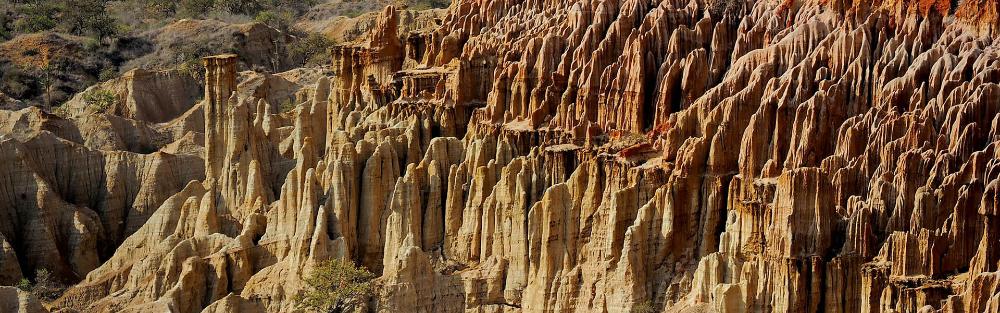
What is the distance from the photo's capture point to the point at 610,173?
57.1 meters

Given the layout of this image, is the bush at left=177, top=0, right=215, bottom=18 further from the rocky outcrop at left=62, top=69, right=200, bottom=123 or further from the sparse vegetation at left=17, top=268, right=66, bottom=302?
the sparse vegetation at left=17, top=268, right=66, bottom=302

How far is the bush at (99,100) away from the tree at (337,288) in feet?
94.5

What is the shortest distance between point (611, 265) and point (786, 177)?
648 centimetres

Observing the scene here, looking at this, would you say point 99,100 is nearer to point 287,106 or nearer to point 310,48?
point 287,106

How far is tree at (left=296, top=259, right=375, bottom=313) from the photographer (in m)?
59.5

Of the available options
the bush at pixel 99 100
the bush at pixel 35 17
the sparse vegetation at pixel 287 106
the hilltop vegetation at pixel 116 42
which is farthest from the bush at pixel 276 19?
the sparse vegetation at pixel 287 106

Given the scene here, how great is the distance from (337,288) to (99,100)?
3226 cm

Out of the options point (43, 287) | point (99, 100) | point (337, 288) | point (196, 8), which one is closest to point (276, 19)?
point (196, 8)

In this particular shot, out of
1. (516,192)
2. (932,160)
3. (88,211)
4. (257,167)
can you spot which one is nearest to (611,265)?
(516,192)

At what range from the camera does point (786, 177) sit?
167ft

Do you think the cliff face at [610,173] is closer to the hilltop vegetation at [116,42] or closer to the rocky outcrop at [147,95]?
the rocky outcrop at [147,95]

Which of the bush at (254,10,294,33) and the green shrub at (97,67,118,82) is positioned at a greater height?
the bush at (254,10,294,33)

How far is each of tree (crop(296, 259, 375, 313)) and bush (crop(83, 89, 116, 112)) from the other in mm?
28809

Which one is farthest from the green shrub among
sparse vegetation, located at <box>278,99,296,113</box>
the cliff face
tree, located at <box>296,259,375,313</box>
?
tree, located at <box>296,259,375,313</box>
